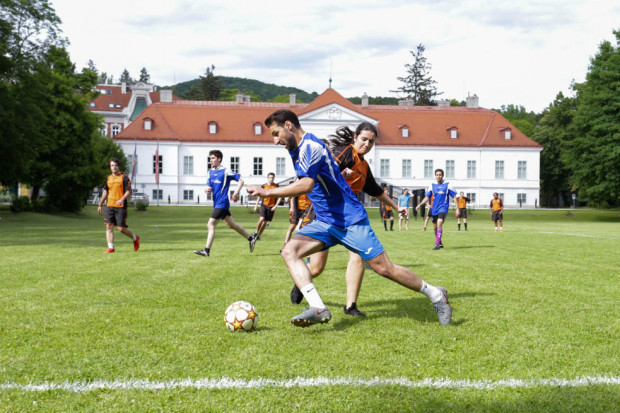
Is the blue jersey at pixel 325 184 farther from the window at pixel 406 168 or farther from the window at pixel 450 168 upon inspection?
the window at pixel 450 168

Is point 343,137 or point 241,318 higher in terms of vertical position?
point 343,137

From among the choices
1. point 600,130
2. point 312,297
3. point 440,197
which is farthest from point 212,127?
point 312,297

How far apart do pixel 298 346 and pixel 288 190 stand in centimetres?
134

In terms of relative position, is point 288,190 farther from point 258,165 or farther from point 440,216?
point 258,165

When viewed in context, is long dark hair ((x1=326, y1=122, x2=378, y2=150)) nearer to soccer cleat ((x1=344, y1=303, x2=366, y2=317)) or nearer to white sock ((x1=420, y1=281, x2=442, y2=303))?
soccer cleat ((x1=344, y1=303, x2=366, y2=317))

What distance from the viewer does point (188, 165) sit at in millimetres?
67062

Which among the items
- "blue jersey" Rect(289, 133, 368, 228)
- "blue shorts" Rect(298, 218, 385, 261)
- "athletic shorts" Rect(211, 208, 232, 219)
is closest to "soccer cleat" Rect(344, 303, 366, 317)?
"blue shorts" Rect(298, 218, 385, 261)

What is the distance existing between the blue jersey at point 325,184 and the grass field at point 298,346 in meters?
1.11

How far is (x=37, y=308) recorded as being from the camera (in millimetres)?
6340

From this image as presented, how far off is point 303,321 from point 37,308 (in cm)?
333

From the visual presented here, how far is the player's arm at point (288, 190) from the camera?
4704 millimetres

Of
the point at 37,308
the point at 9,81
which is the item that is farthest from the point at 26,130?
the point at 37,308

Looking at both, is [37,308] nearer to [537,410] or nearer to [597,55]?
[537,410]

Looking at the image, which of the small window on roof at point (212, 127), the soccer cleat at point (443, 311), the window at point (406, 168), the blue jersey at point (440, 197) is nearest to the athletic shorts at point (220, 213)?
the blue jersey at point (440, 197)
